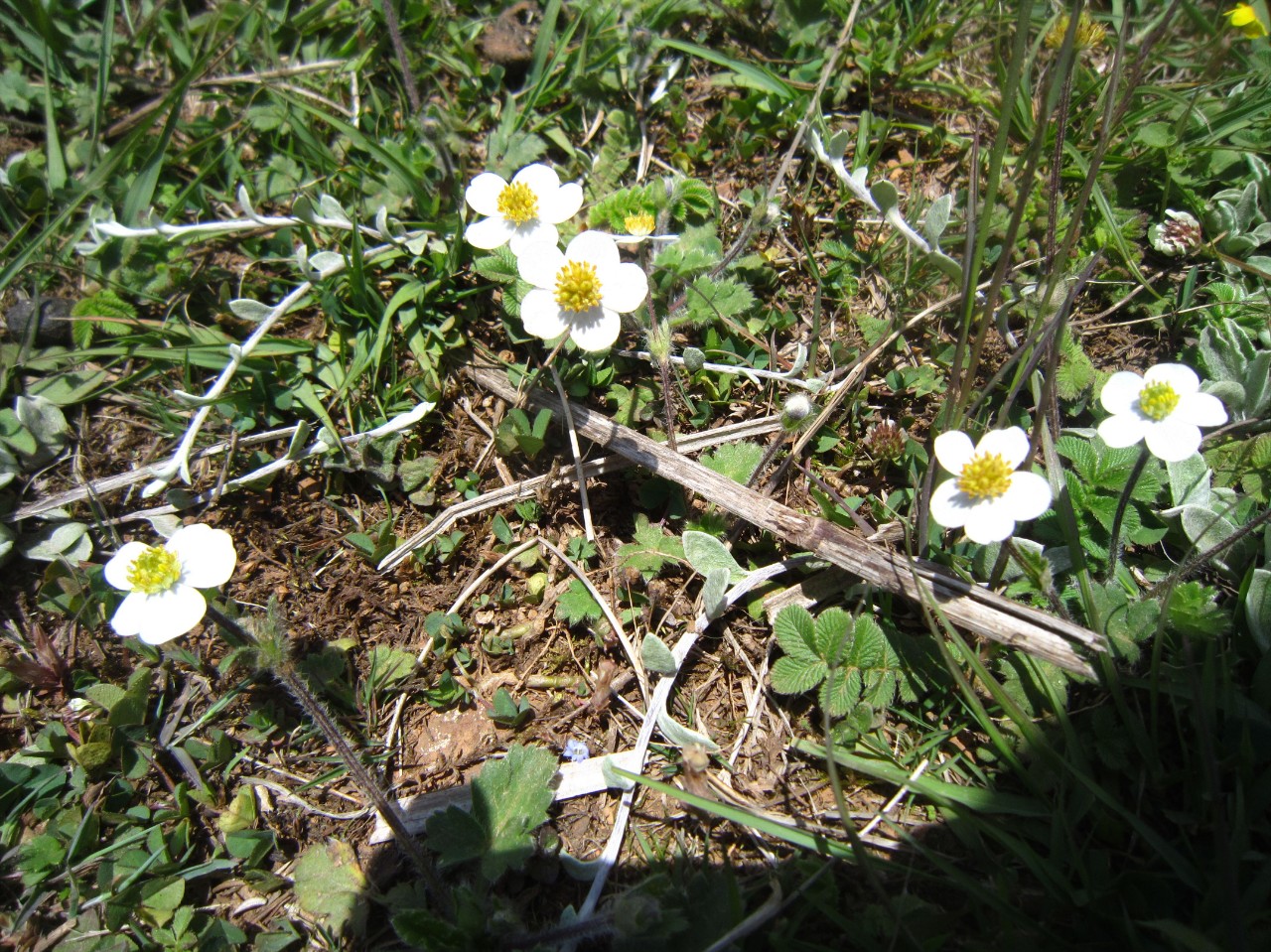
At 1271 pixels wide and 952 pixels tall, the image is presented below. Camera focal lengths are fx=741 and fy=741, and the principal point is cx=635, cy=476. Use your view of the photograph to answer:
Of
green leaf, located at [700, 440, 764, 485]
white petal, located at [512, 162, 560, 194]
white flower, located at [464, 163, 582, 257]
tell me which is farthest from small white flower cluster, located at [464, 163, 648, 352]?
green leaf, located at [700, 440, 764, 485]

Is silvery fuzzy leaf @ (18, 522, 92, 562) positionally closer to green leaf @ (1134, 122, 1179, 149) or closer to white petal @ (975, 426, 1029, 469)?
white petal @ (975, 426, 1029, 469)

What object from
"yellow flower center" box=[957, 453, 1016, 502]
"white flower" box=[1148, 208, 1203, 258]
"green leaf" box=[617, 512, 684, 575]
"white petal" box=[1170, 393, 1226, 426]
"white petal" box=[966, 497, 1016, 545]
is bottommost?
"green leaf" box=[617, 512, 684, 575]

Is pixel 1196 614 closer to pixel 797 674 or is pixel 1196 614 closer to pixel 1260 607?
pixel 1260 607

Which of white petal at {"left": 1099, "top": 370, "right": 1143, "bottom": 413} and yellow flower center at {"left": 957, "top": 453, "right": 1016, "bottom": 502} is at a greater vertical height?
white petal at {"left": 1099, "top": 370, "right": 1143, "bottom": 413}

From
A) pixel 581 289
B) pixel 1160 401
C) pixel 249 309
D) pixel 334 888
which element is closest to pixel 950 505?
pixel 1160 401

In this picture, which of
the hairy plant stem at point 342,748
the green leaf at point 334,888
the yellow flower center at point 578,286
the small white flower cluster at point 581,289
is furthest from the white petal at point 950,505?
the green leaf at point 334,888

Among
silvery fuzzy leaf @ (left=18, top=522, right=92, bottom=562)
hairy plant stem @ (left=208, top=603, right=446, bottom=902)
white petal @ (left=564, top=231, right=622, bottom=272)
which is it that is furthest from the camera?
silvery fuzzy leaf @ (left=18, top=522, right=92, bottom=562)

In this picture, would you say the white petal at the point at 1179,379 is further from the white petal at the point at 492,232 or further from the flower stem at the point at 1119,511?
the white petal at the point at 492,232
